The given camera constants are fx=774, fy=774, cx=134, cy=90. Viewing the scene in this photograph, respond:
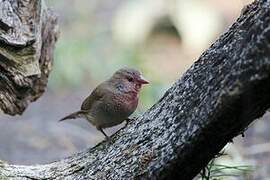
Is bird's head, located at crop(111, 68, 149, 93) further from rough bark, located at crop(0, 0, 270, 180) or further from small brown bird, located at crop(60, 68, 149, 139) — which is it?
rough bark, located at crop(0, 0, 270, 180)

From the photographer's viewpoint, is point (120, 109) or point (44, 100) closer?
point (120, 109)

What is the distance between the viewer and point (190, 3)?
807 cm

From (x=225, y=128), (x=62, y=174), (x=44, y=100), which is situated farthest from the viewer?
(x=44, y=100)

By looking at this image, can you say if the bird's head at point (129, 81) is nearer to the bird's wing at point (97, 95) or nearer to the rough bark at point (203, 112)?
the bird's wing at point (97, 95)

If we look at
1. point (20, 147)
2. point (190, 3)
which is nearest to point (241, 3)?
point (190, 3)

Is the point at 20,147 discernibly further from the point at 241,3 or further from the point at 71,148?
the point at 241,3

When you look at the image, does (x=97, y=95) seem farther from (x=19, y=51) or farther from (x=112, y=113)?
(x=19, y=51)

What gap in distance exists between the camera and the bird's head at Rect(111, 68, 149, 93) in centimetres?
362

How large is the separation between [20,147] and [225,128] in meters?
3.62

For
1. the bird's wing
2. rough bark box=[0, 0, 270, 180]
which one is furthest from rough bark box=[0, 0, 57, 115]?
rough bark box=[0, 0, 270, 180]

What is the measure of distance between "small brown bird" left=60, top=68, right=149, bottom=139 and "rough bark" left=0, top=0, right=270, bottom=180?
47 centimetres

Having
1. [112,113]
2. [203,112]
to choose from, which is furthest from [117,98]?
[203,112]

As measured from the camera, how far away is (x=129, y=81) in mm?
3658

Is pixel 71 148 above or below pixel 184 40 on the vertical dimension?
below
